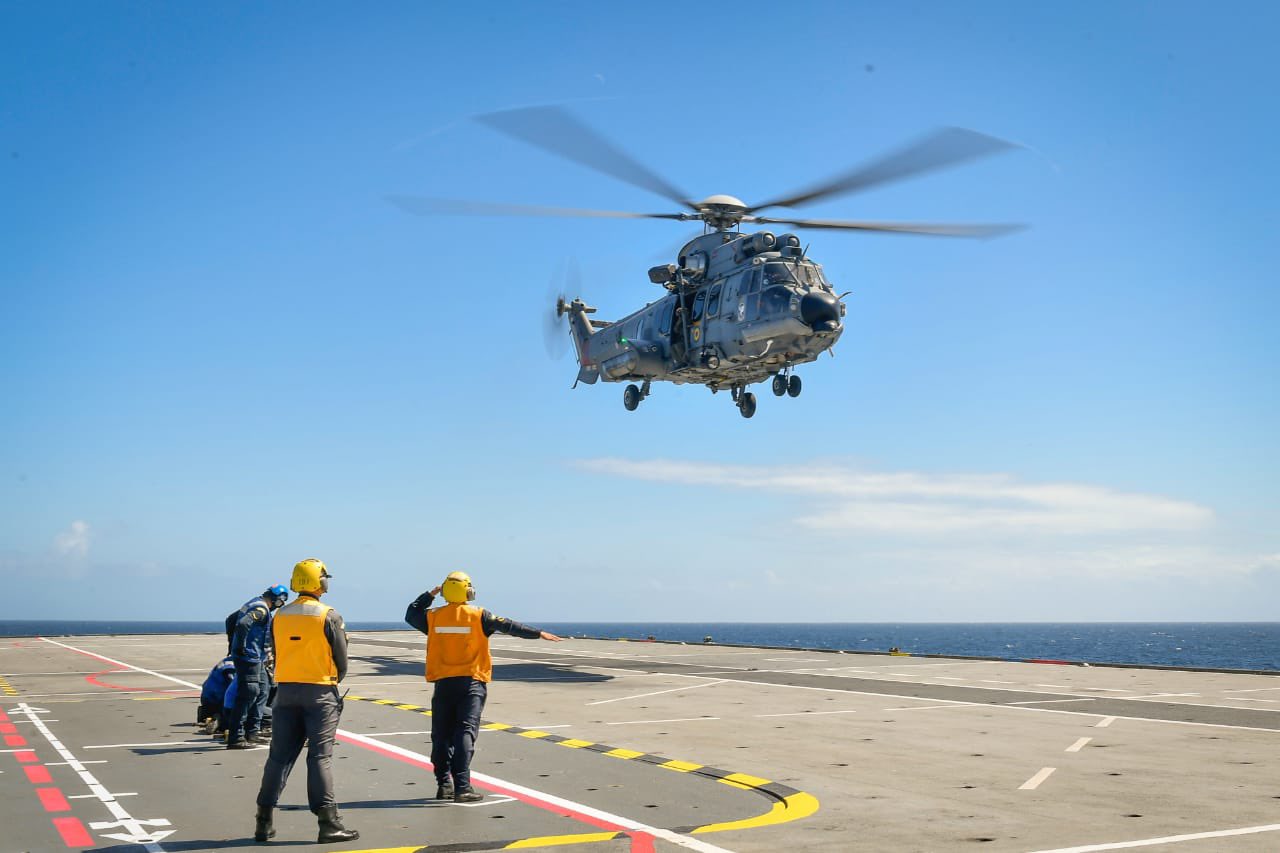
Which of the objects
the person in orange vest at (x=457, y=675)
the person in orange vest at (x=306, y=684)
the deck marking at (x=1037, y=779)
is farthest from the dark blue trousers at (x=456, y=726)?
the deck marking at (x=1037, y=779)

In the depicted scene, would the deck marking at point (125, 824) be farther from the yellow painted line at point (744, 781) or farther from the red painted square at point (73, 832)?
the yellow painted line at point (744, 781)

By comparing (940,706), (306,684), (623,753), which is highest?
(306,684)

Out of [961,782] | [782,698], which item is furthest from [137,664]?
[961,782]

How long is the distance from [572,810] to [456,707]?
150cm

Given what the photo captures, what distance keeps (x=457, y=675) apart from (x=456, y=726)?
464 mm

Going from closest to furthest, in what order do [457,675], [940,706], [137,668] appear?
[457,675] → [940,706] → [137,668]

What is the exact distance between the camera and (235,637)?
14148 mm

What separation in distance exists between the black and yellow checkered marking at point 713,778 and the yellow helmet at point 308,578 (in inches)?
96.6

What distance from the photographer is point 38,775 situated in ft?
37.8

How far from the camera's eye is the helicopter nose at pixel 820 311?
27.4 metres

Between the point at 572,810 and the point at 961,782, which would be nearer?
the point at 572,810

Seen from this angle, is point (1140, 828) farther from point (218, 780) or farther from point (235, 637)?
point (235, 637)

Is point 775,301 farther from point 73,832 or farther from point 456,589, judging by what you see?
point 73,832

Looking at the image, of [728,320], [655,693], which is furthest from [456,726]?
[728,320]
